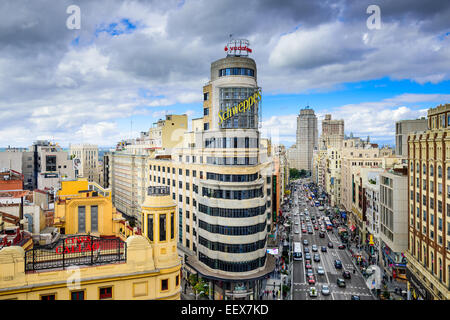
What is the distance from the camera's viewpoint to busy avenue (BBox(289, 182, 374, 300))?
45.6 m

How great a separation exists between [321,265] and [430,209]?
24.3 m

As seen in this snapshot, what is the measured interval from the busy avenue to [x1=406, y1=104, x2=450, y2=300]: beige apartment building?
775 centimetres

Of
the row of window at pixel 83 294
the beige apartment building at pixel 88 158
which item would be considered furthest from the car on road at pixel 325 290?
the beige apartment building at pixel 88 158

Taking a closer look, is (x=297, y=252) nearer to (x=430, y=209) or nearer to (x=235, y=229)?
(x=235, y=229)

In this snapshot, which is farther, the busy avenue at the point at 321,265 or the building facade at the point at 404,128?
the building facade at the point at 404,128

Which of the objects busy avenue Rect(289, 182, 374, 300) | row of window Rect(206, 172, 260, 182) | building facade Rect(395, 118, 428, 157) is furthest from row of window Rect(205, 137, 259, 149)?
building facade Rect(395, 118, 428, 157)

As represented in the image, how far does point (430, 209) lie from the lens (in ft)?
125

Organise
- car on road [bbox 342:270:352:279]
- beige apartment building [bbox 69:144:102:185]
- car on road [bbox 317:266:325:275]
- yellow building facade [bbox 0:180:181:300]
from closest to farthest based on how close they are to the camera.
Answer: yellow building facade [bbox 0:180:181:300] < car on road [bbox 342:270:352:279] < car on road [bbox 317:266:325:275] < beige apartment building [bbox 69:144:102:185]

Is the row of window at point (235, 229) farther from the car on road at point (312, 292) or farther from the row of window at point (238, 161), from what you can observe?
the car on road at point (312, 292)

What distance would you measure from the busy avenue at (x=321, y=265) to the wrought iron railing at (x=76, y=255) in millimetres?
29050

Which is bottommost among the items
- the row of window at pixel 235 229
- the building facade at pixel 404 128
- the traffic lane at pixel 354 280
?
the traffic lane at pixel 354 280

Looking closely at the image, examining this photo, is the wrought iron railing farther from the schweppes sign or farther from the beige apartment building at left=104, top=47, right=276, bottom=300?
the schweppes sign

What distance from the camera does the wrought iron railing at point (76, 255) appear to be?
61.8 ft
